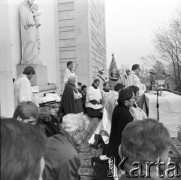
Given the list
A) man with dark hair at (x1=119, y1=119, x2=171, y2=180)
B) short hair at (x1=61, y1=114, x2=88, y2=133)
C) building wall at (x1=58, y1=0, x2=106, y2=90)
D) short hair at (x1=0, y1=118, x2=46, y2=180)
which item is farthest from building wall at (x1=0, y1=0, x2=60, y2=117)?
short hair at (x1=0, y1=118, x2=46, y2=180)

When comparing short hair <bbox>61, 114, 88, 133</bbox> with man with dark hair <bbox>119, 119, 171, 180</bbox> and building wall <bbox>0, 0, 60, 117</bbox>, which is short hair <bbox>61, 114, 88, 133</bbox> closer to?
man with dark hair <bbox>119, 119, 171, 180</bbox>

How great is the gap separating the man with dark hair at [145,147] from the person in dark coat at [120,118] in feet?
5.71

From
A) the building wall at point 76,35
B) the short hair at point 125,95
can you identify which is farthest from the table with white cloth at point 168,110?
the building wall at point 76,35

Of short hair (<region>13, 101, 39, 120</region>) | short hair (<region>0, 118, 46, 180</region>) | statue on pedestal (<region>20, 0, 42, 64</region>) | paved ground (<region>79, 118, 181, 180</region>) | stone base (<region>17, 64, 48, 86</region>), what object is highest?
statue on pedestal (<region>20, 0, 42, 64</region>)

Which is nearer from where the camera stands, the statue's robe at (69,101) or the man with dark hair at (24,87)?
the man with dark hair at (24,87)

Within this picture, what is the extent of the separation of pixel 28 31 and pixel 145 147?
8.14m

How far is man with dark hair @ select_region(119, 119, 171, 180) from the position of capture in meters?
1.34

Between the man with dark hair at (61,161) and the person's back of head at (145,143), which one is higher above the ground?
the person's back of head at (145,143)

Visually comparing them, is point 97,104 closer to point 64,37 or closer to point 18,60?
point 18,60

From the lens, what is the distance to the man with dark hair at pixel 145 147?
134 centimetres

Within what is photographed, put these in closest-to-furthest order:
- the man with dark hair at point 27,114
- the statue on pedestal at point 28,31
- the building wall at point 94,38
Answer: the man with dark hair at point 27,114, the statue on pedestal at point 28,31, the building wall at point 94,38

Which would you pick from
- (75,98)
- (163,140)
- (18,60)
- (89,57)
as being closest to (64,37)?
(89,57)

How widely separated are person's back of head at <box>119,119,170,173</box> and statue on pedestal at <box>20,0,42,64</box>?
7.63 m

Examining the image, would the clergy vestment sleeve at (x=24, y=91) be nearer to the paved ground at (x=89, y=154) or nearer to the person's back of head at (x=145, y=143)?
the paved ground at (x=89, y=154)
